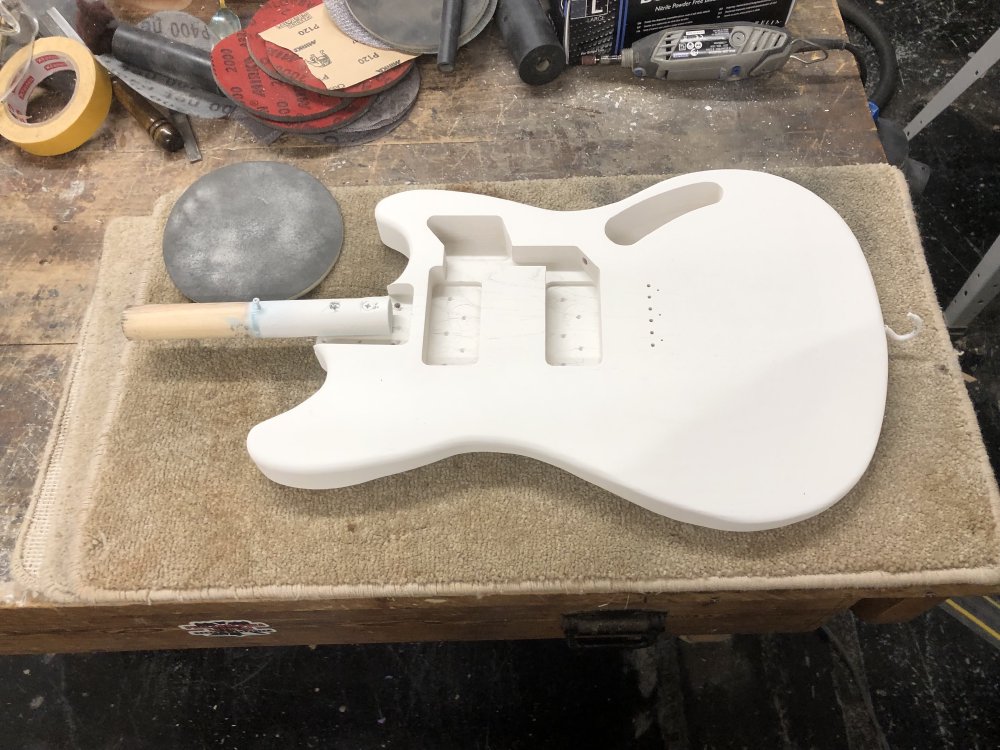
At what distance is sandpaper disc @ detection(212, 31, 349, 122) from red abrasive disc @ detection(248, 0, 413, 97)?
0.05ft

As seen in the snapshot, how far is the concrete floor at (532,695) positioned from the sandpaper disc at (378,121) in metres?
0.75

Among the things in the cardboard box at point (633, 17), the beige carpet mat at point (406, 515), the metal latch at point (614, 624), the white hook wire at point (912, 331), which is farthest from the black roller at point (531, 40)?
the metal latch at point (614, 624)

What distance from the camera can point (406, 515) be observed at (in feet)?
2.23

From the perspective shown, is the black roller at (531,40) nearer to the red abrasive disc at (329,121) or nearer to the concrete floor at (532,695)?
the red abrasive disc at (329,121)

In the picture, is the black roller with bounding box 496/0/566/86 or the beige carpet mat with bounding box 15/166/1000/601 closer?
the beige carpet mat with bounding box 15/166/1000/601

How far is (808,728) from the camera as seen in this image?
956 mm

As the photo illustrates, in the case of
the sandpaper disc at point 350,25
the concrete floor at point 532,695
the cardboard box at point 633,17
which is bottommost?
the concrete floor at point 532,695

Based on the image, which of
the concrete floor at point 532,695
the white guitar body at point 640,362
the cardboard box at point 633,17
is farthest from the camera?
the concrete floor at point 532,695

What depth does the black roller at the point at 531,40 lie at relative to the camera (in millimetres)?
873

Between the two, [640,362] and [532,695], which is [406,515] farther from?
[532,695]

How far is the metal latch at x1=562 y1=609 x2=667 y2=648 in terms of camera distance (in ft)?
2.35

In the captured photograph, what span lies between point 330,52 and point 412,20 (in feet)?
0.40

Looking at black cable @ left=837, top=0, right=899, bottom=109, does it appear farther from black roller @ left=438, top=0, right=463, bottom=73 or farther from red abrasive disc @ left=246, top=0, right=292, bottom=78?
red abrasive disc @ left=246, top=0, right=292, bottom=78

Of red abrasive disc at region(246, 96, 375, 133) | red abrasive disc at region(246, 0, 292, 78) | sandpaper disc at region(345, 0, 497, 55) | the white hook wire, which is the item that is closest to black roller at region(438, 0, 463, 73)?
sandpaper disc at region(345, 0, 497, 55)
